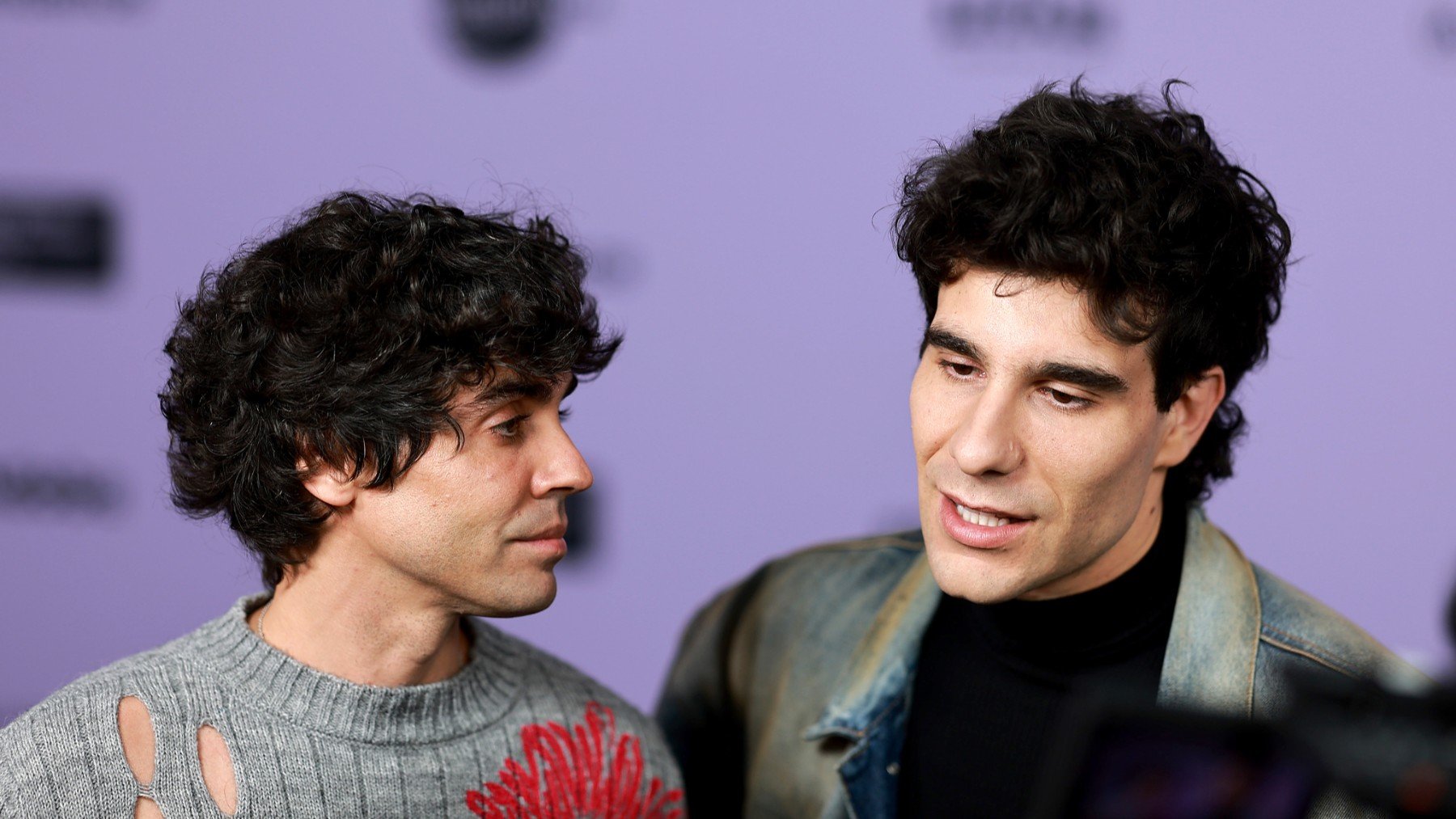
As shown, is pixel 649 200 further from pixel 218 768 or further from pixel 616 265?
pixel 218 768

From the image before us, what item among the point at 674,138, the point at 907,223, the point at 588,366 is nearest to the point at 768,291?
the point at 674,138

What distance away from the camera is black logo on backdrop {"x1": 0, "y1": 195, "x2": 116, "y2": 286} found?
119 inches

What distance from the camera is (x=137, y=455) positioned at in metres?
3.09

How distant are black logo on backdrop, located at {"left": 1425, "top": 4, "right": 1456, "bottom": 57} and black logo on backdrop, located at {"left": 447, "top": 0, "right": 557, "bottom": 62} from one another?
1.84m

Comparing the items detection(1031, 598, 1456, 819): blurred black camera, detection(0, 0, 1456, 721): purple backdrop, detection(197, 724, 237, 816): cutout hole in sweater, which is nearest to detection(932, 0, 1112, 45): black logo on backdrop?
detection(0, 0, 1456, 721): purple backdrop

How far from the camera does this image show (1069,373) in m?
1.72

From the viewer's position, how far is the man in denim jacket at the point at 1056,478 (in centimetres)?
176

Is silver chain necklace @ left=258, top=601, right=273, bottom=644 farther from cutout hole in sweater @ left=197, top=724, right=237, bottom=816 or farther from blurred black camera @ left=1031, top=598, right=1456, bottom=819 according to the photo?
blurred black camera @ left=1031, top=598, right=1456, bottom=819

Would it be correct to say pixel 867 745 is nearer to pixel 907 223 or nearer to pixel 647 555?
pixel 907 223

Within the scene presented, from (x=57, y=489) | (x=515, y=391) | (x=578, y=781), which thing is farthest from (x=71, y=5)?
(x=578, y=781)

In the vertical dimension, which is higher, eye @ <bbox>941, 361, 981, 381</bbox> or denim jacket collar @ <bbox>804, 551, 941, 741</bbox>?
eye @ <bbox>941, 361, 981, 381</bbox>

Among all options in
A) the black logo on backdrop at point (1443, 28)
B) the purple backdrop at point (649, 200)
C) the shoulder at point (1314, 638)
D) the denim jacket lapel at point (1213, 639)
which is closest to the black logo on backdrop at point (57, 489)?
the purple backdrop at point (649, 200)

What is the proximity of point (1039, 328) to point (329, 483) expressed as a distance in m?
0.91

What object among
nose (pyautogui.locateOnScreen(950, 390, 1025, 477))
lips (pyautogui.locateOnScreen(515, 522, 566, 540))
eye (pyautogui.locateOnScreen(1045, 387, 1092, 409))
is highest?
eye (pyautogui.locateOnScreen(1045, 387, 1092, 409))
